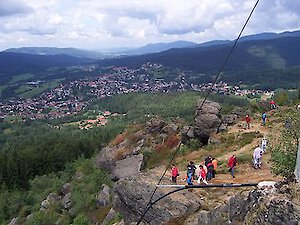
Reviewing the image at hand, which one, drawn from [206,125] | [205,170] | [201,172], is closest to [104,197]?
[206,125]

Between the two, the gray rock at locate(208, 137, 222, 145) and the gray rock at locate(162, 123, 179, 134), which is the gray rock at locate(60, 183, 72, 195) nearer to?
the gray rock at locate(162, 123, 179, 134)

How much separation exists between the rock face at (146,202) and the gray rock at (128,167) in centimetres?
1273

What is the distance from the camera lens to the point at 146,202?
54.6 feet

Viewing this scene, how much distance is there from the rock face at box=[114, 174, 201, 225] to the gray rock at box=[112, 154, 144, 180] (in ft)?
41.8

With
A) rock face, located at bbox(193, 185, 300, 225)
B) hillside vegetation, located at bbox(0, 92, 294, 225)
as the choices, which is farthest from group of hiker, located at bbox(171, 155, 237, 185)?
rock face, located at bbox(193, 185, 300, 225)

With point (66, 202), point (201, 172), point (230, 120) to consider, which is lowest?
point (66, 202)

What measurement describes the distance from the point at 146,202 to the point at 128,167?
16.5m

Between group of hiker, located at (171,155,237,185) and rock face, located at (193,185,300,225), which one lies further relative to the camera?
group of hiker, located at (171,155,237,185)

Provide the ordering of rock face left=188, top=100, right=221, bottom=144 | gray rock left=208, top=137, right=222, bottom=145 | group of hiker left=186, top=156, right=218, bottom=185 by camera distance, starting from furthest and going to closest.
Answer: rock face left=188, top=100, right=221, bottom=144 < gray rock left=208, top=137, right=222, bottom=145 < group of hiker left=186, top=156, right=218, bottom=185

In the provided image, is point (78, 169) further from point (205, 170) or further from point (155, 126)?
point (205, 170)

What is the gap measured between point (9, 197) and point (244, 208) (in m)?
39.8

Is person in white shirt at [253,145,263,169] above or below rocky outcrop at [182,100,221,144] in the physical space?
above

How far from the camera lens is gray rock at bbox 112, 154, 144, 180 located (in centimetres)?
3186

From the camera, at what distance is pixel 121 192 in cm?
1820
